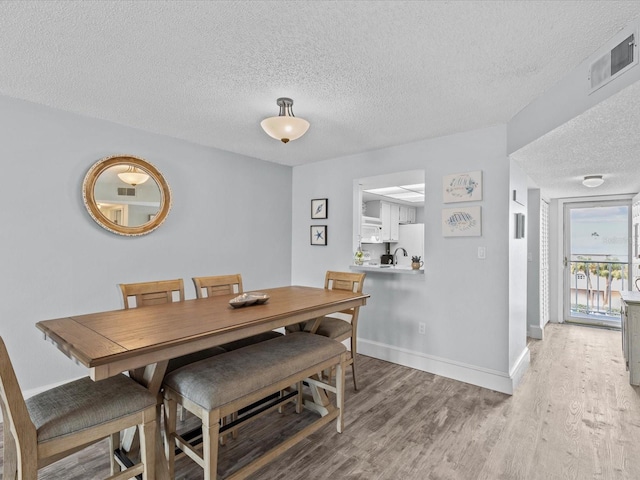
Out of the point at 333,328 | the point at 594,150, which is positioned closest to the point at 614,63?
the point at 594,150

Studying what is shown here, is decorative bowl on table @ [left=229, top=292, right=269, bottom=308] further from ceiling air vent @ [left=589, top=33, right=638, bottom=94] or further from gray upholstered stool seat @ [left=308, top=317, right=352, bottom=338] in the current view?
ceiling air vent @ [left=589, top=33, right=638, bottom=94]

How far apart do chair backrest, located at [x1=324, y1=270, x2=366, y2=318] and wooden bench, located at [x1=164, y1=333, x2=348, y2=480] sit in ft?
2.52

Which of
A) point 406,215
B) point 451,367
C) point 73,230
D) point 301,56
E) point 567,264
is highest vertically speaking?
point 301,56

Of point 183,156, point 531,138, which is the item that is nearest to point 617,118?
point 531,138

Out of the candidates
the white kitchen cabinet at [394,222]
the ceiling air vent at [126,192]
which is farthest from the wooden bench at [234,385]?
A: the white kitchen cabinet at [394,222]

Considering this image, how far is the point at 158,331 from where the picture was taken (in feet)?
5.47

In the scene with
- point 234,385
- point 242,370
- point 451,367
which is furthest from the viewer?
point 451,367

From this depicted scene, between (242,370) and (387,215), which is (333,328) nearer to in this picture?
(242,370)

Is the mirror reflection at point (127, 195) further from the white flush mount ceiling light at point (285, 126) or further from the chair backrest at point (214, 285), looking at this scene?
the white flush mount ceiling light at point (285, 126)

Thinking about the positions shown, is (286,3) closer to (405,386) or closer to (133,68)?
(133,68)

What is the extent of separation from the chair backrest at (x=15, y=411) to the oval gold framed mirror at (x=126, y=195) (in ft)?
6.47

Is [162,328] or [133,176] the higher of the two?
[133,176]

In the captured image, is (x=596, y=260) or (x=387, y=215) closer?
(x=596, y=260)

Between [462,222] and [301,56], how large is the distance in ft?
7.00
